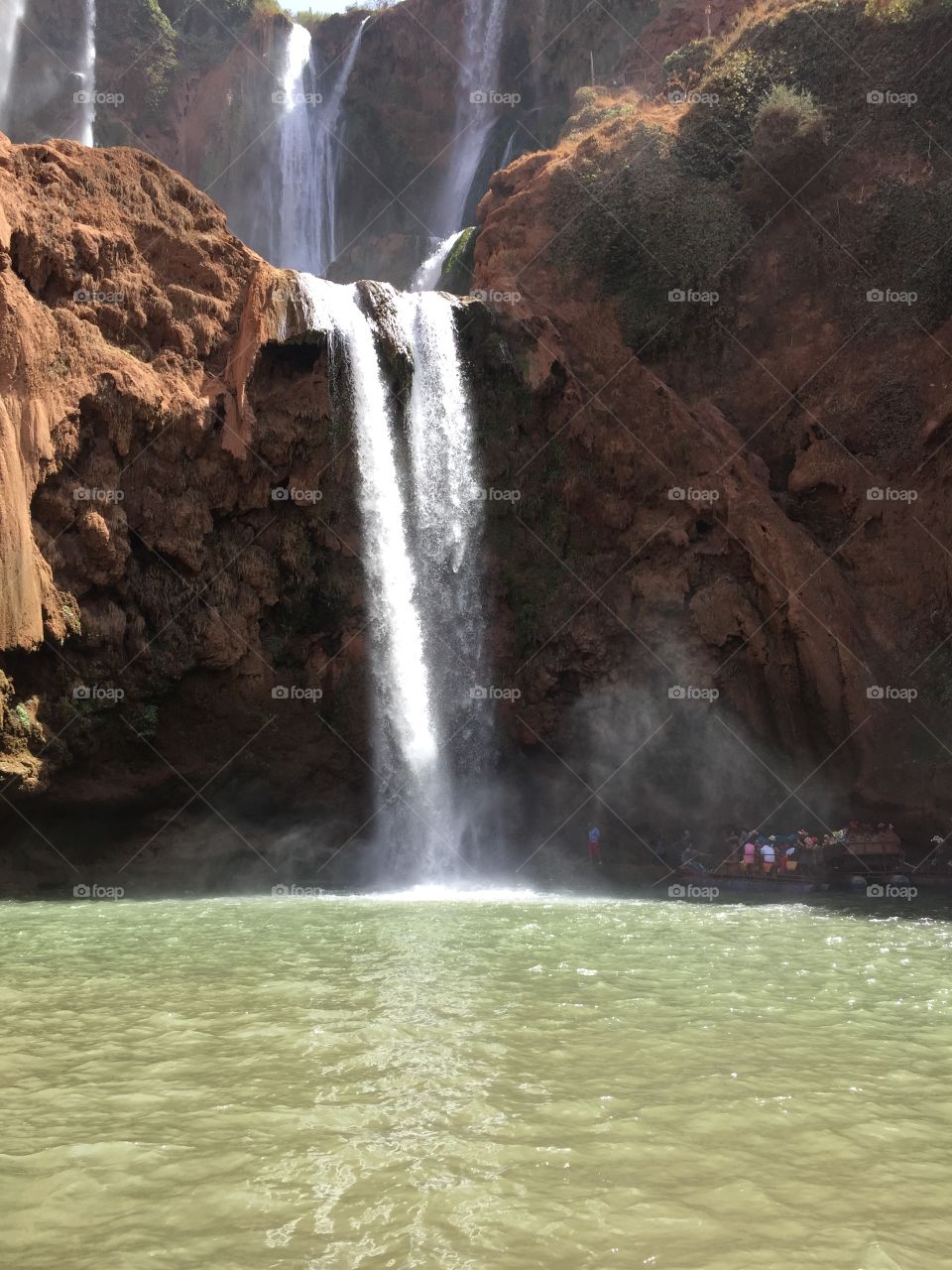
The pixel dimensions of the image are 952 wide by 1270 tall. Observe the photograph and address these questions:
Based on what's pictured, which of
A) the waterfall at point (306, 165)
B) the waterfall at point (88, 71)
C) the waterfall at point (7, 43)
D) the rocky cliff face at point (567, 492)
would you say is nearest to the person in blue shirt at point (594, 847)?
the rocky cliff face at point (567, 492)

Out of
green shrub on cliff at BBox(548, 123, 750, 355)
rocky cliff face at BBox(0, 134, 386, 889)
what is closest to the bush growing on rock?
green shrub on cliff at BBox(548, 123, 750, 355)

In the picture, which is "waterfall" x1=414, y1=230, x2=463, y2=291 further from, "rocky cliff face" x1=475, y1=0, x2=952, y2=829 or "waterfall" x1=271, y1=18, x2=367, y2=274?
"waterfall" x1=271, y1=18, x2=367, y2=274

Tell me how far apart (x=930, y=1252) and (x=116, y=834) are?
1853 centimetres

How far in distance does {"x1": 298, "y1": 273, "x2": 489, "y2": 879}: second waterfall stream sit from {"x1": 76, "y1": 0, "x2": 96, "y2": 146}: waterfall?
32391 mm

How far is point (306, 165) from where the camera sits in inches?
1820

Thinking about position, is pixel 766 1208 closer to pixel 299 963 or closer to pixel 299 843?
pixel 299 963

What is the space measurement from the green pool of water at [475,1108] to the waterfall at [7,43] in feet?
158

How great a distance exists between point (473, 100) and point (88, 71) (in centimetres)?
1922

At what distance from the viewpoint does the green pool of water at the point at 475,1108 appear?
16.0 feet

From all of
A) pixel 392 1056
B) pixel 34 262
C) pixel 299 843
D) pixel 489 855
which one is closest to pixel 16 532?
pixel 34 262

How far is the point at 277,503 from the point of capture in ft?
73.3

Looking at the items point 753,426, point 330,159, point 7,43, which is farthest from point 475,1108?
point 7,43

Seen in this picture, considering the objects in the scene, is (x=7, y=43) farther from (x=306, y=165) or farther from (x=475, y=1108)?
(x=475, y=1108)

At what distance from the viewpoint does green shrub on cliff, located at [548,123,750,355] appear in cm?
2623
